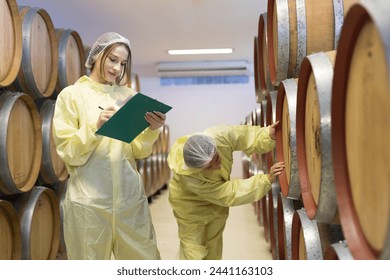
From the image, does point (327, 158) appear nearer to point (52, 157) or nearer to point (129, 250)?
point (129, 250)

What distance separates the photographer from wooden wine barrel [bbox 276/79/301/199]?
69.7 inches

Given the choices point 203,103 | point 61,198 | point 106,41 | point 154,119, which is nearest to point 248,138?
point 154,119

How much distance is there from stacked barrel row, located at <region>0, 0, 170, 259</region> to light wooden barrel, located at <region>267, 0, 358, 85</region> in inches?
64.8

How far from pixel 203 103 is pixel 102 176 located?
9424 mm

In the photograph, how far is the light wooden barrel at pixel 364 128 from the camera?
882 millimetres

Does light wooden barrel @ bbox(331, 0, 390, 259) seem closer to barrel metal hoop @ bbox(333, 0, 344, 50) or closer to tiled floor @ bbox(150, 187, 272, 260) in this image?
barrel metal hoop @ bbox(333, 0, 344, 50)

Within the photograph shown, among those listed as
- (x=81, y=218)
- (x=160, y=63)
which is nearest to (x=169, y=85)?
(x=160, y=63)

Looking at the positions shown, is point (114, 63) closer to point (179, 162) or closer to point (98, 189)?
point (98, 189)

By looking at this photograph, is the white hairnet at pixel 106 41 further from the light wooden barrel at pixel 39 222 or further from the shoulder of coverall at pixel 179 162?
the light wooden barrel at pixel 39 222

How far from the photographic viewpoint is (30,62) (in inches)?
121

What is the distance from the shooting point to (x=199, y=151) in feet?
8.42

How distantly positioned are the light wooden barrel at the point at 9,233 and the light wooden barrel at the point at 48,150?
0.65 m

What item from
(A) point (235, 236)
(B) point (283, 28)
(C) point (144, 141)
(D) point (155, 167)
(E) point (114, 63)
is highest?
(B) point (283, 28)

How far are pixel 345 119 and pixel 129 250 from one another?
1.48 metres
